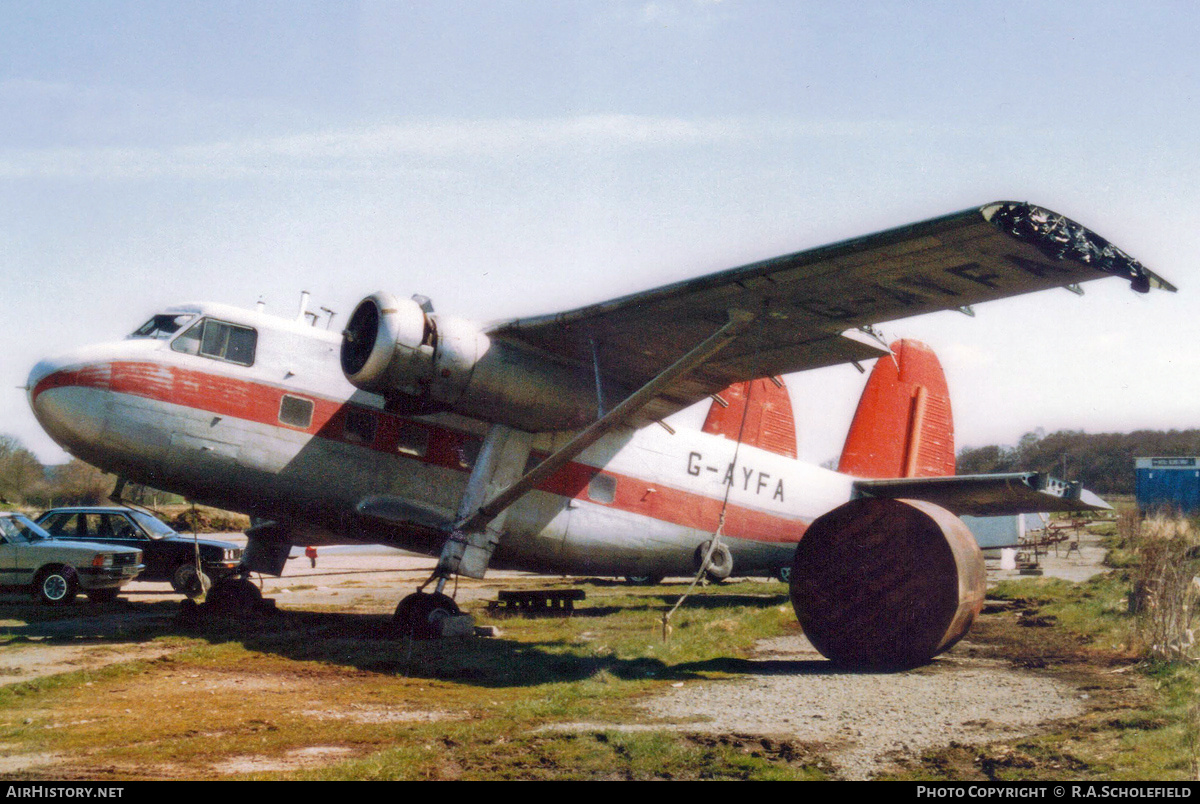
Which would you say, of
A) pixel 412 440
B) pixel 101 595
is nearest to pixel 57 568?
pixel 101 595

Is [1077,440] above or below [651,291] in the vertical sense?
above

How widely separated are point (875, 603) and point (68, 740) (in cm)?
714

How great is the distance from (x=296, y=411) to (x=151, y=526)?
28.0ft

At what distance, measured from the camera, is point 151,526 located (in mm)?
16656

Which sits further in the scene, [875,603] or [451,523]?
[451,523]

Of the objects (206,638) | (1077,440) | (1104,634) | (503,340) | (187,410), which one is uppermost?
(1077,440)

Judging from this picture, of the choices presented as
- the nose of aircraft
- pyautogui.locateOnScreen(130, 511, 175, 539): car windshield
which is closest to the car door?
pyautogui.locateOnScreen(130, 511, 175, 539): car windshield

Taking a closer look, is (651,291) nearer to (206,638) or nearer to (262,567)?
(206,638)

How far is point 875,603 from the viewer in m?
8.62

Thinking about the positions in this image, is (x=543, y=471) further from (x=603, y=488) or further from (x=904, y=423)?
(x=904, y=423)

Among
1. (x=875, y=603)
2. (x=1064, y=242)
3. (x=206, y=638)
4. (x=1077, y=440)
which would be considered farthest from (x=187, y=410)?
(x=1077, y=440)
